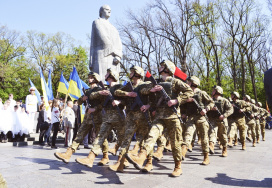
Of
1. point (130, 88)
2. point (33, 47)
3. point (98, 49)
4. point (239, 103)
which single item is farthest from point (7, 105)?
point (33, 47)

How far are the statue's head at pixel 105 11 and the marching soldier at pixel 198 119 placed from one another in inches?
257

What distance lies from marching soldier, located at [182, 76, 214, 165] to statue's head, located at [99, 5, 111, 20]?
6537 mm

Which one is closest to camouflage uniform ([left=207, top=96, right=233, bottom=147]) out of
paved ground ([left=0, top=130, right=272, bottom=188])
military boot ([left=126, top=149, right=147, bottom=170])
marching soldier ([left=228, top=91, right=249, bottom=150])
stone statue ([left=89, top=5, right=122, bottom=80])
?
paved ground ([left=0, top=130, right=272, bottom=188])

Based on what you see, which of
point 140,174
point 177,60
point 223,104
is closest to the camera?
point 140,174

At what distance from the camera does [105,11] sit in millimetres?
12016

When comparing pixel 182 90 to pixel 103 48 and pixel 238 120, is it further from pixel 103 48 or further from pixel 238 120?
pixel 103 48

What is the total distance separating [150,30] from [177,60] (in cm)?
624

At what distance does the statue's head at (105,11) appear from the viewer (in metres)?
12.0

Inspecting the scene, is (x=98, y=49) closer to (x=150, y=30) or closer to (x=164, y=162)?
(x=164, y=162)

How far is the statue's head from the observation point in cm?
1200

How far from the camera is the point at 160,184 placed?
450cm

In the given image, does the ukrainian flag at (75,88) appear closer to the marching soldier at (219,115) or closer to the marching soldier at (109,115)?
the marching soldier at (109,115)

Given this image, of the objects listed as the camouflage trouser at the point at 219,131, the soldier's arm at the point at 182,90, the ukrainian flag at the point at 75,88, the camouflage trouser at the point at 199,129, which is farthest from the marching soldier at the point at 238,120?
the ukrainian flag at the point at 75,88

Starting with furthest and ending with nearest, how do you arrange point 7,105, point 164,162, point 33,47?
point 33,47 → point 7,105 → point 164,162
